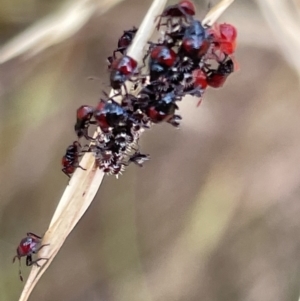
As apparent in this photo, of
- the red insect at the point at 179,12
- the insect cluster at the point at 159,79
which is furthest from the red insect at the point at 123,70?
the red insect at the point at 179,12

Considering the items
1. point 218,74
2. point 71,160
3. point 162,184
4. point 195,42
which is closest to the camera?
point 195,42

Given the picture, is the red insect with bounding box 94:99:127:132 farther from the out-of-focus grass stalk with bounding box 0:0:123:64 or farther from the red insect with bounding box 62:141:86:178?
the out-of-focus grass stalk with bounding box 0:0:123:64

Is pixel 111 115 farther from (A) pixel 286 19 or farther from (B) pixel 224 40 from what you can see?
(A) pixel 286 19

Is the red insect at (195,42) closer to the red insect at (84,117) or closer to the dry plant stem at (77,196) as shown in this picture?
the dry plant stem at (77,196)

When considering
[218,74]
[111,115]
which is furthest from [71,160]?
[218,74]

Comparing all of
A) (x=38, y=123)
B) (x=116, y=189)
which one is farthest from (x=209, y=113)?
(x=38, y=123)

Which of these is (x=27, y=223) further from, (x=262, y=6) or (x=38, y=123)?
(x=262, y=6)
